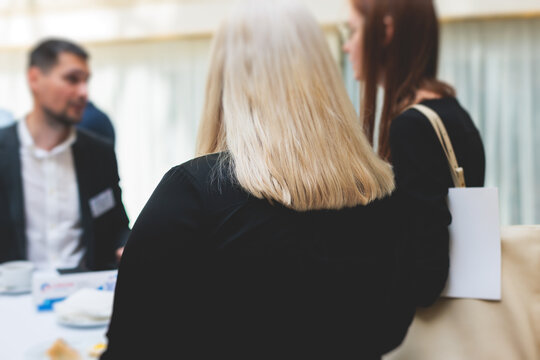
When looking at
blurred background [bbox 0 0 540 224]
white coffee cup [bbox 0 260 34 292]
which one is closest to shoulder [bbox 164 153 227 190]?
white coffee cup [bbox 0 260 34 292]

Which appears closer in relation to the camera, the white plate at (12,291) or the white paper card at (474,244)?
the white paper card at (474,244)

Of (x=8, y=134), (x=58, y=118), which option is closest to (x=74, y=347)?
(x=8, y=134)

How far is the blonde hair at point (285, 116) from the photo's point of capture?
83cm

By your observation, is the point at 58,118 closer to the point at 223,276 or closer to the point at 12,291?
the point at 12,291

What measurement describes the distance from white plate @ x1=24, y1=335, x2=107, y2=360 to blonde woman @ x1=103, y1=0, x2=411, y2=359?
549mm

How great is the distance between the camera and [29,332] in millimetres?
1415

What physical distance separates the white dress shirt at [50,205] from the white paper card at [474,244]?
188 cm

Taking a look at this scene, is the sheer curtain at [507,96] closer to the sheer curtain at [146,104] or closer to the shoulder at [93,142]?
the sheer curtain at [146,104]

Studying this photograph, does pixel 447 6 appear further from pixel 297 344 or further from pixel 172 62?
pixel 297 344

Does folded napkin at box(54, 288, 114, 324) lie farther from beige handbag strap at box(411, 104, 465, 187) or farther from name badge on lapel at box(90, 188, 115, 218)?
beige handbag strap at box(411, 104, 465, 187)

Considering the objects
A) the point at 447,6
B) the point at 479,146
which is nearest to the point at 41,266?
the point at 479,146

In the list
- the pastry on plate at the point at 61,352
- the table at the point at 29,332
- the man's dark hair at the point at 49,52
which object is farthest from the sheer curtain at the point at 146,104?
the pastry on plate at the point at 61,352

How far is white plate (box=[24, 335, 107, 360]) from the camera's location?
48.7 inches

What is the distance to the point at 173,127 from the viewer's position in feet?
16.0
